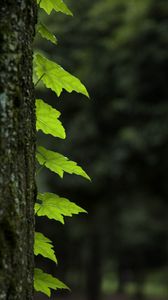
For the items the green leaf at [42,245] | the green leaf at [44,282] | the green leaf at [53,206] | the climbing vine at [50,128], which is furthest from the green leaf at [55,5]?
the green leaf at [44,282]

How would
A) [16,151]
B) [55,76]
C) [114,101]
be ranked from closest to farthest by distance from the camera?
[16,151], [55,76], [114,101]

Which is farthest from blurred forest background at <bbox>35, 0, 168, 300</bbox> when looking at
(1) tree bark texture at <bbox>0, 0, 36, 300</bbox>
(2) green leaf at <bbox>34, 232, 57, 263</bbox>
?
(1) tree bark texture at <bbox>0, 0, 36, 300</bbox>

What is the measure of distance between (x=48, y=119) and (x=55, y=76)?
145 mm

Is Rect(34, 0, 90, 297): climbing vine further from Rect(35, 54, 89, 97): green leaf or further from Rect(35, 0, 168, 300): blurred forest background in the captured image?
Rect(35, 0, 168, 300): blurred forest background

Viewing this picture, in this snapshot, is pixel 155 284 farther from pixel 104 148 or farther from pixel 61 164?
pixel 61 164

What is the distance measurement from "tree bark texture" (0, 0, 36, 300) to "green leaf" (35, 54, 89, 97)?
11.2 inches

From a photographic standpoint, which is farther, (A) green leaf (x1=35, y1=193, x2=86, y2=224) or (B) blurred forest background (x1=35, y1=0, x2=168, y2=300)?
(B) blurred forest background (x1=35, y1=0, x2=168, y2=300)

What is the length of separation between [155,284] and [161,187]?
16429 mm

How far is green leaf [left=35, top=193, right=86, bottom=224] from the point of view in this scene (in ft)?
6.56

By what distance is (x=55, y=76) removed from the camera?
1.95 m

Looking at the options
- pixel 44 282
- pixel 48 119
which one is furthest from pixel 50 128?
pixel 44 282

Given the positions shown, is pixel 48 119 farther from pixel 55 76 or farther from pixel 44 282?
pixel 44 282

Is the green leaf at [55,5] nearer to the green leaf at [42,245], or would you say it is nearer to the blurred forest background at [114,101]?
the green leaf at [42,245]

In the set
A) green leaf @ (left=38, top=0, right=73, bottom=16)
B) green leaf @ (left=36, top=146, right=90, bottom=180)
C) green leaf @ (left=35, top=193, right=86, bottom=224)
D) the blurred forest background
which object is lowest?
green leaf @ (left=35, top=193, right=86, bottom=224)
